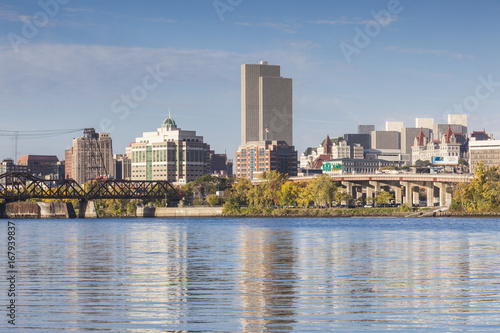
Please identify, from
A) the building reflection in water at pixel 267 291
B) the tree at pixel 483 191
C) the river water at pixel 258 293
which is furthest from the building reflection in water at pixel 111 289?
the tree at pixel 483 191

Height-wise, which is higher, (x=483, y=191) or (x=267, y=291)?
(x=483, y=191)

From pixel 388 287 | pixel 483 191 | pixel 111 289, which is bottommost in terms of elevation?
pixel 111 289

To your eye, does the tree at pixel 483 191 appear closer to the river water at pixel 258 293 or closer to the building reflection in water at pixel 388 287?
the building reflection in water at pixel 388 287

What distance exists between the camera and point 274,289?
3288cm

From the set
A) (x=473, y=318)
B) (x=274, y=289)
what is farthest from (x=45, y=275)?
(x=473, y=318)

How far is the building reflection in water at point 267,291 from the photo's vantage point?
2464 cm

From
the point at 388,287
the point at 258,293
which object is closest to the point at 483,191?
the point at 388,287

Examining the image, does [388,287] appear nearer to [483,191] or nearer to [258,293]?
[258,293]

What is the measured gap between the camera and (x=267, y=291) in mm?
32219

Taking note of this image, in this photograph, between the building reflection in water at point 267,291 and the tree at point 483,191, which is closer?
the building reflection in water at point 267,291

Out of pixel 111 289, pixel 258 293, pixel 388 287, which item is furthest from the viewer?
pixel 111 289

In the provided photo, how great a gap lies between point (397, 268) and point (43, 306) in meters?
21.1

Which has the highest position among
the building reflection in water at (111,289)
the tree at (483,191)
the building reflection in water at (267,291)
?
the tree at (483,191)

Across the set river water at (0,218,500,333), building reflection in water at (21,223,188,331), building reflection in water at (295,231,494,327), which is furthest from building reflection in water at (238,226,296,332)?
building reflection in water at (21,223,188,331)
